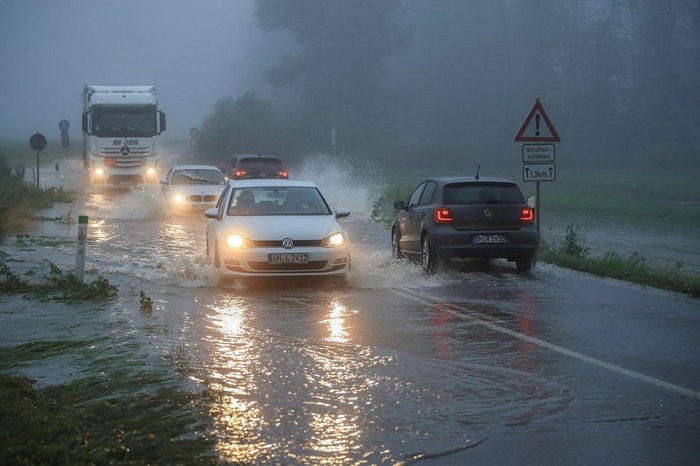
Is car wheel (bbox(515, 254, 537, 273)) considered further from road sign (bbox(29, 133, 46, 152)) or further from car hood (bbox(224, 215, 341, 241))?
road sign (bbox(29, 133, 46, 152))

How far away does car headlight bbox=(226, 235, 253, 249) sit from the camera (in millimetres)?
15508

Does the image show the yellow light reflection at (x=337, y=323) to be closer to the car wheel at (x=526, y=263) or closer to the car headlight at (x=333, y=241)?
the car headlight at (x=333, y=241)

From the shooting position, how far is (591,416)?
24.8 feet

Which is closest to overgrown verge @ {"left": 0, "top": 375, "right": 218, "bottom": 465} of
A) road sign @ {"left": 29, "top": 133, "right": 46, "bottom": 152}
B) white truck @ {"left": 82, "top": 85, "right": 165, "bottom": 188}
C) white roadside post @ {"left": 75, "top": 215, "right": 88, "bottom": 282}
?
white roadside post @ {"left": 75, "top": 215, "right": 88, "bottom": 282}

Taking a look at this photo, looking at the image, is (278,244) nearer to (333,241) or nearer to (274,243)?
(274,243)

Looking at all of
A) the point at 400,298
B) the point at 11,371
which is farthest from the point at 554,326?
the point at 11,371

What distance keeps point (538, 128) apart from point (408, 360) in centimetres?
1204

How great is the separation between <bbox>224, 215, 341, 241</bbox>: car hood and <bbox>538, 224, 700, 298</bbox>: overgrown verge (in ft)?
15.3

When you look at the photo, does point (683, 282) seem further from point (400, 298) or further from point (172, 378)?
Result: point (172, 378)

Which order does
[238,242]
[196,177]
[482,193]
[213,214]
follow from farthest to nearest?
[196,177] < [482,193] < [213,214] < [238,242]

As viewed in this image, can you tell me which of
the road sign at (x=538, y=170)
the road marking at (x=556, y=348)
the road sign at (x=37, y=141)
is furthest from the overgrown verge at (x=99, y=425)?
the road sign at (x=37, y=141)

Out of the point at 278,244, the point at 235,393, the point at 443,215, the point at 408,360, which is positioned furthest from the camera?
the point at 443,215

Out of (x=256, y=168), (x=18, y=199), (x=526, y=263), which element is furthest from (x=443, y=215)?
(x=256, y=168)

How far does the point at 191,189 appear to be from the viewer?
109 ft
